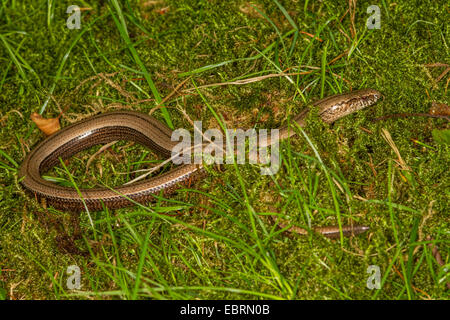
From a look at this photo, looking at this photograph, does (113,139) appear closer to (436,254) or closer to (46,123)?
(46,123)

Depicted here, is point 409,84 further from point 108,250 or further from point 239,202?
point 108,250

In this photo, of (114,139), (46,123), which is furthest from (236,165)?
(46,123)

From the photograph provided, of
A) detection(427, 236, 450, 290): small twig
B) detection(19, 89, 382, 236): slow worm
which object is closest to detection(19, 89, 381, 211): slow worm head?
detection(19, 89, 382, 236): slow worm

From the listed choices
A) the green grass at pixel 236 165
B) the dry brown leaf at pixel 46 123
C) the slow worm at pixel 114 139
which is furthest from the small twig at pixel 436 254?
the dry brown leaf at pixel 46 123

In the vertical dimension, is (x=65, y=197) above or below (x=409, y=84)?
below

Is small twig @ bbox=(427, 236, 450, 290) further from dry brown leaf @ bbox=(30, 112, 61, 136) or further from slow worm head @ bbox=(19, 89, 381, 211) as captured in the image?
dry brown leaf @ bbox=(30, 112, 61, 136)

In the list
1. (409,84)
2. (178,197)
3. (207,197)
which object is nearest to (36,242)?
(178,197)
